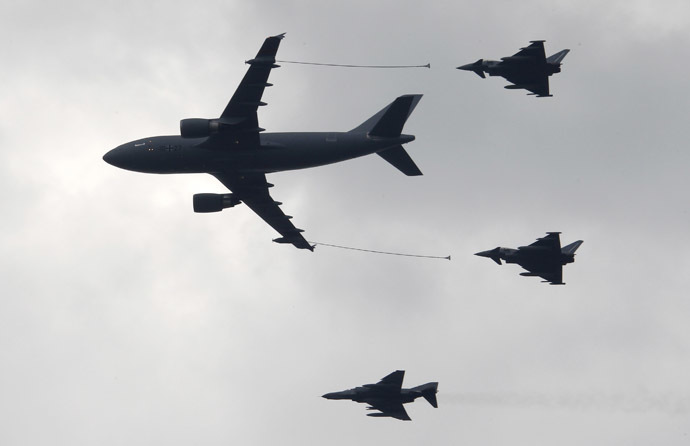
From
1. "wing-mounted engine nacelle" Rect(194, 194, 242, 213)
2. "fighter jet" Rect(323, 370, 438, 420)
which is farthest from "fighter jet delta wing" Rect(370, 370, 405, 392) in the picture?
"wing-mounted engine nacelle" Rect(194, 194, 242, 213)

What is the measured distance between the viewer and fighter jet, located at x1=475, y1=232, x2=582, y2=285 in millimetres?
82125

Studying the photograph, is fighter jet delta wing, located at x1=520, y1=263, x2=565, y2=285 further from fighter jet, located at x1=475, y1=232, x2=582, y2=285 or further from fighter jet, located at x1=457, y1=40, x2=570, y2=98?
fighter jet, located at x1=457, y1=40, x2=570, y2=98

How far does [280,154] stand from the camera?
7450 centimetres

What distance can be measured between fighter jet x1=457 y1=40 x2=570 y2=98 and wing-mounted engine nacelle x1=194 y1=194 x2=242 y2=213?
18.4 metres

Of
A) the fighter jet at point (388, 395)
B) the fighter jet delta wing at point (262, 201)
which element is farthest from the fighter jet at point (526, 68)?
the fighter jet at point (388, 395)

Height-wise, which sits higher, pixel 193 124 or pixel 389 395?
pixel 193 124

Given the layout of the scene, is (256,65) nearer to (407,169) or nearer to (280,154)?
(280,154)

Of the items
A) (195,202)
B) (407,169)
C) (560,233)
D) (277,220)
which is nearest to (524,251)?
(560,233)

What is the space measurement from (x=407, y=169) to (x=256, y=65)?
12727 mm

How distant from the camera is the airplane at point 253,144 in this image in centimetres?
7312

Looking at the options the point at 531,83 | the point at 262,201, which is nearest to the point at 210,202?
the point at 262,201

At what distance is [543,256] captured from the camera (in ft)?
270

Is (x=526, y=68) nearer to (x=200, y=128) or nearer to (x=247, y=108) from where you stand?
(x=247, y=108)

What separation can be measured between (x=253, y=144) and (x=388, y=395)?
1882 centimetres
